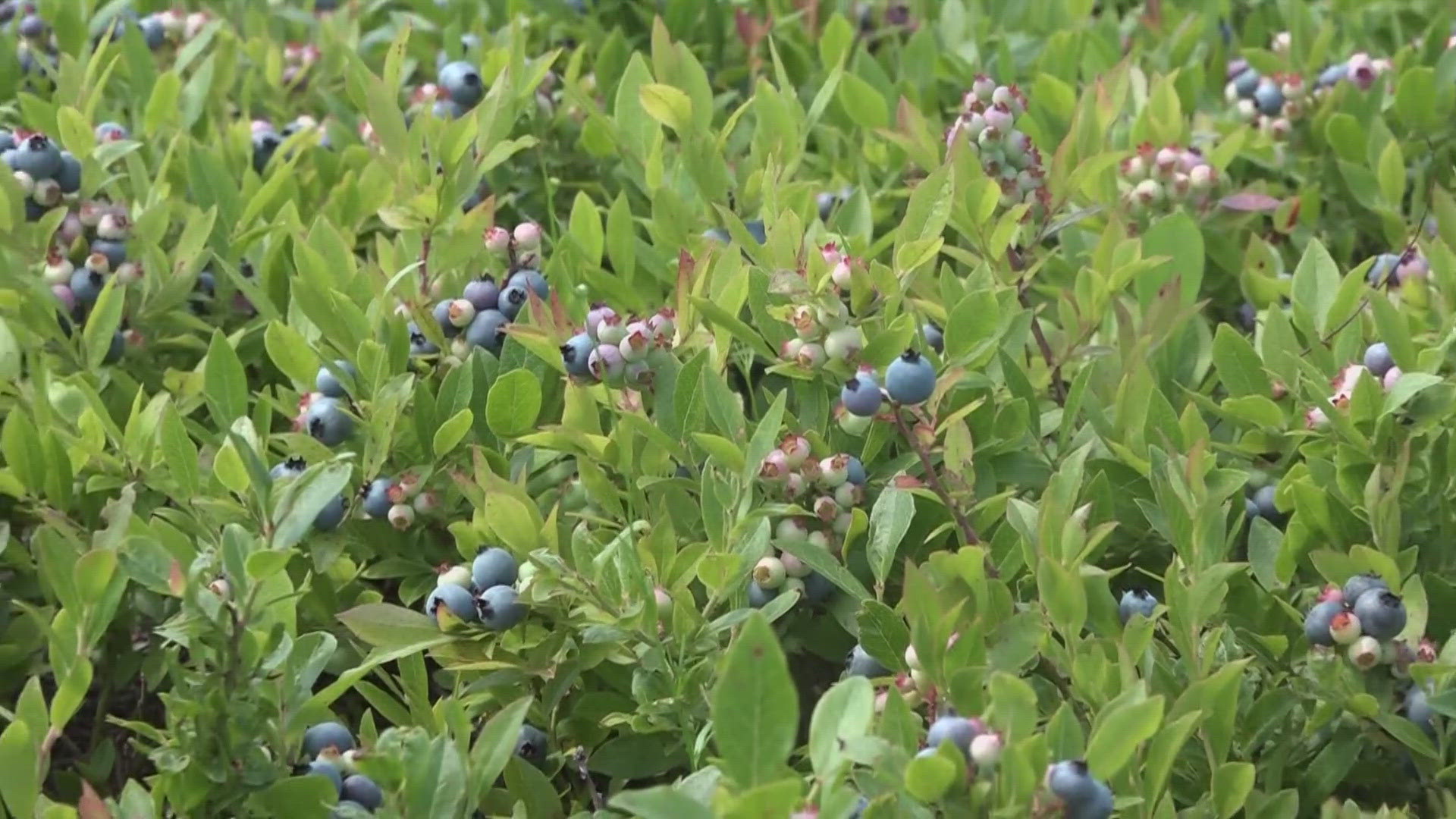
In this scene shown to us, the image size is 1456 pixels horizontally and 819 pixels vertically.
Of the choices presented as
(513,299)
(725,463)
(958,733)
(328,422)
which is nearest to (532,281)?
(513,299)

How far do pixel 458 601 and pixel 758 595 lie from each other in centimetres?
28

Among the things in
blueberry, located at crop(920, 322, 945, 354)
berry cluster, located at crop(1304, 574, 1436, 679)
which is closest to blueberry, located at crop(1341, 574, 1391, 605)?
berry cluster, located at crop(1304, 574, 1436, 679)

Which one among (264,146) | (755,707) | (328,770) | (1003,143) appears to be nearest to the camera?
(755,707)

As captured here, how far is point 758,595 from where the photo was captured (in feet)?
5.09

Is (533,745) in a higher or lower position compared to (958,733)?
lower

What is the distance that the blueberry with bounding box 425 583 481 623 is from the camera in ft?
4.85

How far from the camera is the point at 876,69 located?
250cm

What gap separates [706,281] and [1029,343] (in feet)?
1.40

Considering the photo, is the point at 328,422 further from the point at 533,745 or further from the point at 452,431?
the point at 533,745

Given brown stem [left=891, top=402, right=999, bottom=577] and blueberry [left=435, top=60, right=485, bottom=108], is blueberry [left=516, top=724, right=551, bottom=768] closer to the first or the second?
brown stem [left=891, top=402, right=999, bottom=577]

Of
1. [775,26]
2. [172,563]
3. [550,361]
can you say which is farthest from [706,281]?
[775,26]

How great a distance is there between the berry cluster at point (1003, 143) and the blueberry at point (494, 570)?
29.7 inches

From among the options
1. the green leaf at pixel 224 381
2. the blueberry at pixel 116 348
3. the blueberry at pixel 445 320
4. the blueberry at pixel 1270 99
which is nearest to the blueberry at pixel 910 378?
the blueberry at pixel 445 320

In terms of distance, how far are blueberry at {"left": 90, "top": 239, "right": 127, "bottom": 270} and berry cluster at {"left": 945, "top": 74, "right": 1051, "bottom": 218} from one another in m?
1.02
